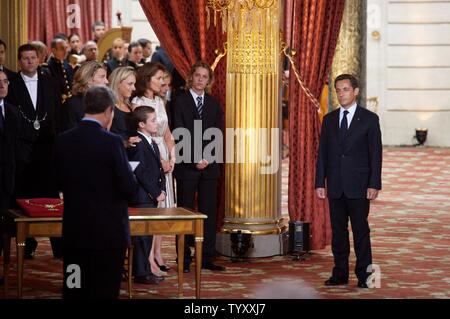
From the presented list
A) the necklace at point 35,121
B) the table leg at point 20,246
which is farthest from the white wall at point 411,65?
the table leg at point 20,246

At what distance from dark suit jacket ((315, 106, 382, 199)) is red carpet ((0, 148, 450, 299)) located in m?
0.72

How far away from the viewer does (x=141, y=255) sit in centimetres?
796

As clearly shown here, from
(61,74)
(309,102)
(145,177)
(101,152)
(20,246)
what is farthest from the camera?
(61,74)

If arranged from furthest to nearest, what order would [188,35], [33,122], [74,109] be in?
[188,35] < [33,122] < [74,109]

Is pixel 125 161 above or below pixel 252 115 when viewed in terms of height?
below

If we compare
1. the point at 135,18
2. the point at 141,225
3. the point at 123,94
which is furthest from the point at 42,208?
the point at 135,18

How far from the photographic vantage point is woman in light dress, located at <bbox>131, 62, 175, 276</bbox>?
8344mm

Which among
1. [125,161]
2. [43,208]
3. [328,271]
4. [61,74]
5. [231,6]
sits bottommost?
[328,271]

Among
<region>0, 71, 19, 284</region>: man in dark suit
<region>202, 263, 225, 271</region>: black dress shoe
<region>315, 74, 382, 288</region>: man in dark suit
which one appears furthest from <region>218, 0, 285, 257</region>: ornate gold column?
<region>0, 71, 19, 284</region>: man in dark suit

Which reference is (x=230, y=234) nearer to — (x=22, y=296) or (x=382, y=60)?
(x=22, y=296)

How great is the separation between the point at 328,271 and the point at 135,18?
12.4 meters

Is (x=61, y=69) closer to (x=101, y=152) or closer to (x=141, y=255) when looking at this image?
(x=141, y=255)

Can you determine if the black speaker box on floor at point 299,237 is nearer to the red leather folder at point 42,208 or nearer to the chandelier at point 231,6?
the chandelier at point 231,6
